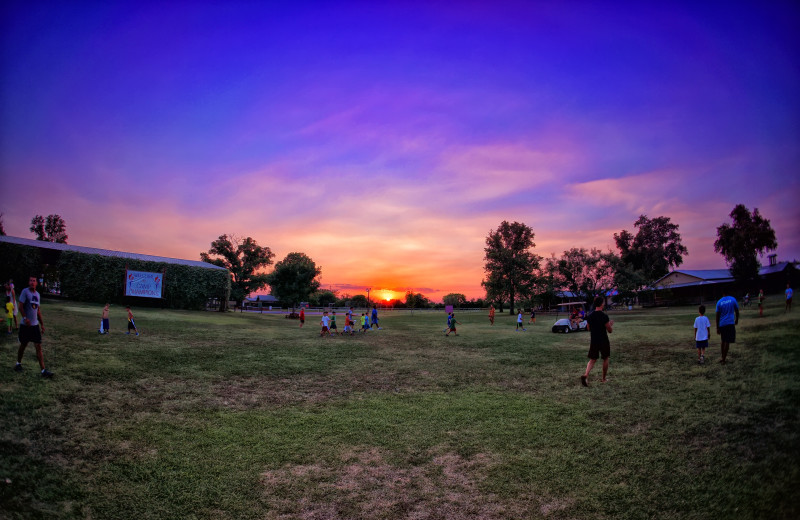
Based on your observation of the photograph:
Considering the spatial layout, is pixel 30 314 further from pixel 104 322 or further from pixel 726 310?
pixel 726 310

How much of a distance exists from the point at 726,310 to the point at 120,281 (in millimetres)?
45353

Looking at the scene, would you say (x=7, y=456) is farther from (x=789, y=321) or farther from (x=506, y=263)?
(x=506, y=263)

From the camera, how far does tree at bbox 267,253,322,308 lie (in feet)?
221

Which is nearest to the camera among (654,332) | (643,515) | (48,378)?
(643,515)

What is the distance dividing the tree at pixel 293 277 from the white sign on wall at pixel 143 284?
28.6m

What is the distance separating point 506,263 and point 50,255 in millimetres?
63752

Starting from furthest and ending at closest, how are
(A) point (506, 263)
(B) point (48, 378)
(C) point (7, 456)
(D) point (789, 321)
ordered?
(A) point (506, 263) → (B) point (48, 378) → (C) point (7, 456) → (D) point (789, 321)

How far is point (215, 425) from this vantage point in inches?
376

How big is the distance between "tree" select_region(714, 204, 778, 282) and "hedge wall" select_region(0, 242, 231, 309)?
33155 millimetres

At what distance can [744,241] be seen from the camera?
186 inches

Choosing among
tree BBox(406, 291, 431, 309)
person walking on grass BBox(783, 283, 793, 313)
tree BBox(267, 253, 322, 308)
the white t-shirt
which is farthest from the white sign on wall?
tree BBox(406, 291, 431, 309)

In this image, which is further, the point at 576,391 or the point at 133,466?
the point at 576,391

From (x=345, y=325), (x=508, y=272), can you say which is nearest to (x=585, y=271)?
(x=508, y=272)

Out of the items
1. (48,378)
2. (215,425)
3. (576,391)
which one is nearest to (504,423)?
(576,391)
